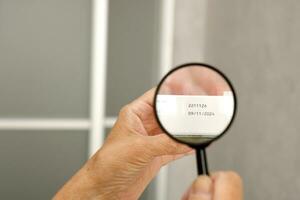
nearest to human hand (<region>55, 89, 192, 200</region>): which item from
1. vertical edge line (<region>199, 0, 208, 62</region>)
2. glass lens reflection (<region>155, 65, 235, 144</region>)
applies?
glass lens reflection (<region>155, 65, 235, 144</region>)

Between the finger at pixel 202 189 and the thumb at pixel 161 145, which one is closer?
the finger at pixel 202 189

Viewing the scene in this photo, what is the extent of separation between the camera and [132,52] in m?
1.47

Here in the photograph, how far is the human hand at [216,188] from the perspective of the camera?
576 mm

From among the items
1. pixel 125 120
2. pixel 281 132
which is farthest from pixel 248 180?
pixel 125 120

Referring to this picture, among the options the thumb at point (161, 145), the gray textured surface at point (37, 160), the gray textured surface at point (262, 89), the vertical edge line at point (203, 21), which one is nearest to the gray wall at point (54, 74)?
the gray textured surface at point (37, 160)

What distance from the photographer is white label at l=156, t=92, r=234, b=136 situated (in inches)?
25.3

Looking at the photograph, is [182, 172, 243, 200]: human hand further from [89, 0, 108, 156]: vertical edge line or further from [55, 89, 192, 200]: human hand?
[89, 0, 108, 156]: vertical edge line

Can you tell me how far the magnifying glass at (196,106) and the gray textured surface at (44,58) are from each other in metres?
0.79

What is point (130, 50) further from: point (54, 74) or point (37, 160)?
point (37, 160)

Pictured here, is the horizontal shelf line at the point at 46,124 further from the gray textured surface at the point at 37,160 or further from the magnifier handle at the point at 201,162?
the magnifier handle at the point at 201,162

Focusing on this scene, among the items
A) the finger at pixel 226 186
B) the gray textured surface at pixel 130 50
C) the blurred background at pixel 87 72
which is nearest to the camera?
the finger at pixel 226 186

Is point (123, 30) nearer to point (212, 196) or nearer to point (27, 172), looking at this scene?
point (27, 172)

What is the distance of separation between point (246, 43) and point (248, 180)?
1.41 feet

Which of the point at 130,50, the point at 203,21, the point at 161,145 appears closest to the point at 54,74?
the point at 130,50
